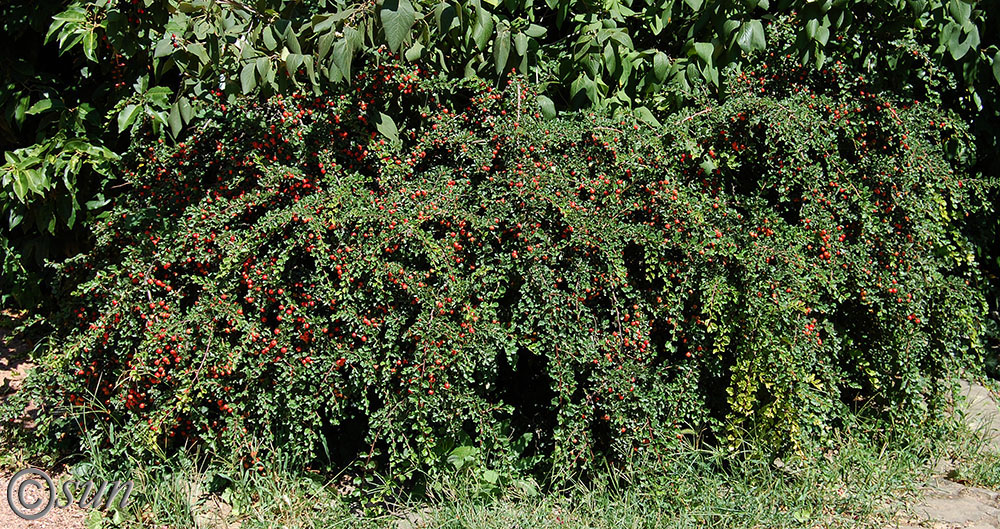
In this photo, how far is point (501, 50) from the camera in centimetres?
309

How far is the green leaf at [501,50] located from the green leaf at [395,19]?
0.49 m

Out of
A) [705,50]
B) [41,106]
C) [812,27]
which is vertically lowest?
[41,106]

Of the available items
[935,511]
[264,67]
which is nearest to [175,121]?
[264,67]

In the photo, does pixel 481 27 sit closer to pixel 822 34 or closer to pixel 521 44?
pixel 521 44

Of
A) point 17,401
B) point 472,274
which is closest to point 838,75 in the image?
point 472,274

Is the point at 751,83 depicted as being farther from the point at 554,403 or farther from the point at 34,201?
the point at 34,201

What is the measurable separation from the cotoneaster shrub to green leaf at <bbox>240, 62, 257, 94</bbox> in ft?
0.97

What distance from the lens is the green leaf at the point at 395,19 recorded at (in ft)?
8.77

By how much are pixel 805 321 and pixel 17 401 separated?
316cm

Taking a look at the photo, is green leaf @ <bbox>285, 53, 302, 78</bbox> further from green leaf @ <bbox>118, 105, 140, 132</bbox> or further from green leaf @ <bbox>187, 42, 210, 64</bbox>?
green leaf @ <bbox>118, 105, 140, 132</bbox>

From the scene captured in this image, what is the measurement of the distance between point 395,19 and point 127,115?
4.84 feet

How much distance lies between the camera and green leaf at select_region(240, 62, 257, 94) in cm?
291

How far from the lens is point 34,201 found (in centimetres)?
388

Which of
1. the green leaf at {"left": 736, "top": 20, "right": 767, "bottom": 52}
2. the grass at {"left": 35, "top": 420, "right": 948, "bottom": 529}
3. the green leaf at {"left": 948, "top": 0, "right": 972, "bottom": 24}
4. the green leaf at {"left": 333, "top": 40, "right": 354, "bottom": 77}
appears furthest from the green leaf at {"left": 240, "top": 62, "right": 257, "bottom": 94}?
the green leaf at {"left": 948, "top": 0, "right": 972, "bottom": 24}
